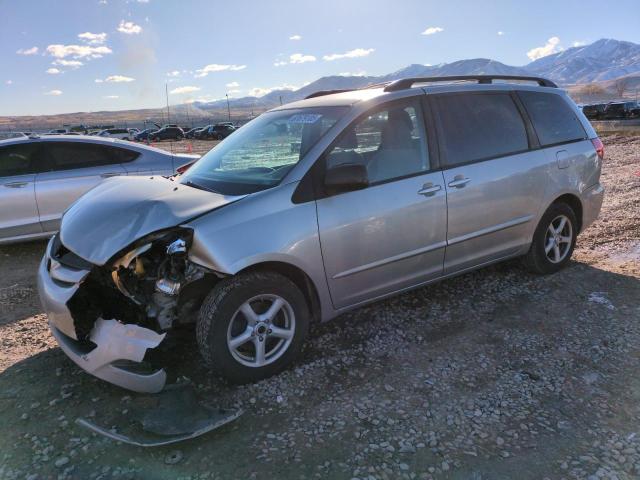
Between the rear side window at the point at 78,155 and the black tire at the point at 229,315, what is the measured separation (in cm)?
439

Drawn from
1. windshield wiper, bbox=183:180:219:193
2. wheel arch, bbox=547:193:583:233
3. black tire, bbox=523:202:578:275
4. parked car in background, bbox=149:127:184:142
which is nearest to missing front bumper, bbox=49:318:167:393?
windshield wiper, bbox=183:180:219:193

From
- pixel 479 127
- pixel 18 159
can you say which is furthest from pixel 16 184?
pixel 479 127

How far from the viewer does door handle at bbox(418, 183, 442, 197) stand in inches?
145

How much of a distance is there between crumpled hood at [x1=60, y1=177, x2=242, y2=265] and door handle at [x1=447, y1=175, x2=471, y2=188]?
1.70 meters

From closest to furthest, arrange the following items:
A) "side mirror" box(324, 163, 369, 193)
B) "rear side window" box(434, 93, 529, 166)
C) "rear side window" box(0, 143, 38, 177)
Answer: "side mirror" box(324, 163, 369, 193), "rear side window" box(434, 93, 529, 166), "rear side window" box(0, 143, 38, 177)

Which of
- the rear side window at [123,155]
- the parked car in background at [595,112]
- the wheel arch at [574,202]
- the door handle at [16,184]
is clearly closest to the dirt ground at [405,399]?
the wheel arch at [574,202]

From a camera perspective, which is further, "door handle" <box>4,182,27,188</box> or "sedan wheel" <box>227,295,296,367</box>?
"door handle" <box>4,182,27,188</box>

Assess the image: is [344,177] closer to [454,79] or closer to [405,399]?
[405,399]

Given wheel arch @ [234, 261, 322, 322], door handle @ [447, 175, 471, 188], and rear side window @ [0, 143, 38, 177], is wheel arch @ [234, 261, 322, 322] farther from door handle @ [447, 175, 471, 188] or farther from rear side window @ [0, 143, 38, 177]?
rear side window @ [0, 143, 38, 177]

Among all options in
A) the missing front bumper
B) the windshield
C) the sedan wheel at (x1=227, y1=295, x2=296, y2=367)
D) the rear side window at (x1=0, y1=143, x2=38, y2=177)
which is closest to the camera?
the missing front bumper

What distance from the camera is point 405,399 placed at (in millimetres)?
3004

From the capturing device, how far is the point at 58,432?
9.12ft

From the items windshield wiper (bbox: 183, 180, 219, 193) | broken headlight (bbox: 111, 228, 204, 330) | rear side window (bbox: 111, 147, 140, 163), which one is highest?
rear side window (bbox: 111, 147, 140, 163)

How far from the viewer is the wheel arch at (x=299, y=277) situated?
3113 millimetres
